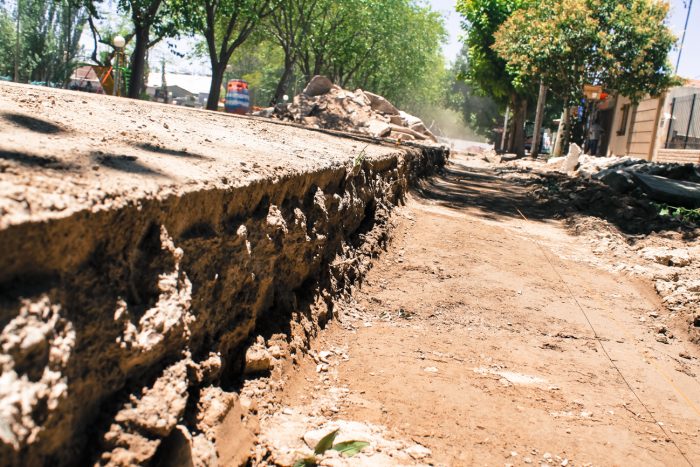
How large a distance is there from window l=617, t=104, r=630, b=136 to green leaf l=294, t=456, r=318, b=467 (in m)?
28.7

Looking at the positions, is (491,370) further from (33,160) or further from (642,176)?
(642,176)

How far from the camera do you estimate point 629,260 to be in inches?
291

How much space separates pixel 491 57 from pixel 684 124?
8749mm

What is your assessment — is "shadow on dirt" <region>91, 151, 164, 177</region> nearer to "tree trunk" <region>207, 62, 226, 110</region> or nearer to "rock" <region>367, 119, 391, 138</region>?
"rock" <region>367, 119, 391, 138</region>

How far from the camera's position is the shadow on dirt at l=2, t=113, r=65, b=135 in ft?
9.33

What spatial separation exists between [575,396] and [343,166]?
2277mm

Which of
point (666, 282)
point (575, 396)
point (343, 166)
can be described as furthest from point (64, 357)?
point (666, 282)

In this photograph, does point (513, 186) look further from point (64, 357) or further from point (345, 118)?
point (64, 357)

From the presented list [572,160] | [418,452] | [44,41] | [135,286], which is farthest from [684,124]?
[44,41]

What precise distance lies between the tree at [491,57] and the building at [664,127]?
4348mm

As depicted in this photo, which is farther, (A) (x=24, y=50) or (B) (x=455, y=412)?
(A) (x=24, y=50)

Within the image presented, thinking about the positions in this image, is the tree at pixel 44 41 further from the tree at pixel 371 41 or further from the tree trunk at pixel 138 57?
the tree trunk at pixel 138 57

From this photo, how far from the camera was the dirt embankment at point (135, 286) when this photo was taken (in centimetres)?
150

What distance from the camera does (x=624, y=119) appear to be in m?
28.8
